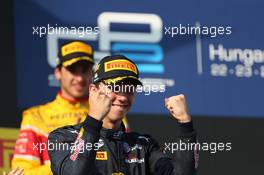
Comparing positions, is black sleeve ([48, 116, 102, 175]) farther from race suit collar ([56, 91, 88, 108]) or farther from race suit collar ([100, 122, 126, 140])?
race suit collar ([56, 91, 88, 108])

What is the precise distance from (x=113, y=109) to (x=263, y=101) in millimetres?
2364

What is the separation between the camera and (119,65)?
9.53ft

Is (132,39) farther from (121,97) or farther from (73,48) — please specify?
(121,97)

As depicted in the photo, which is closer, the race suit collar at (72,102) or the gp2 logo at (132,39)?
the race suit collar at (72,102)

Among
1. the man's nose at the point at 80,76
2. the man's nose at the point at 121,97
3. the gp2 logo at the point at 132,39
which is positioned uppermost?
the gp2 logo at the point at 132,39
